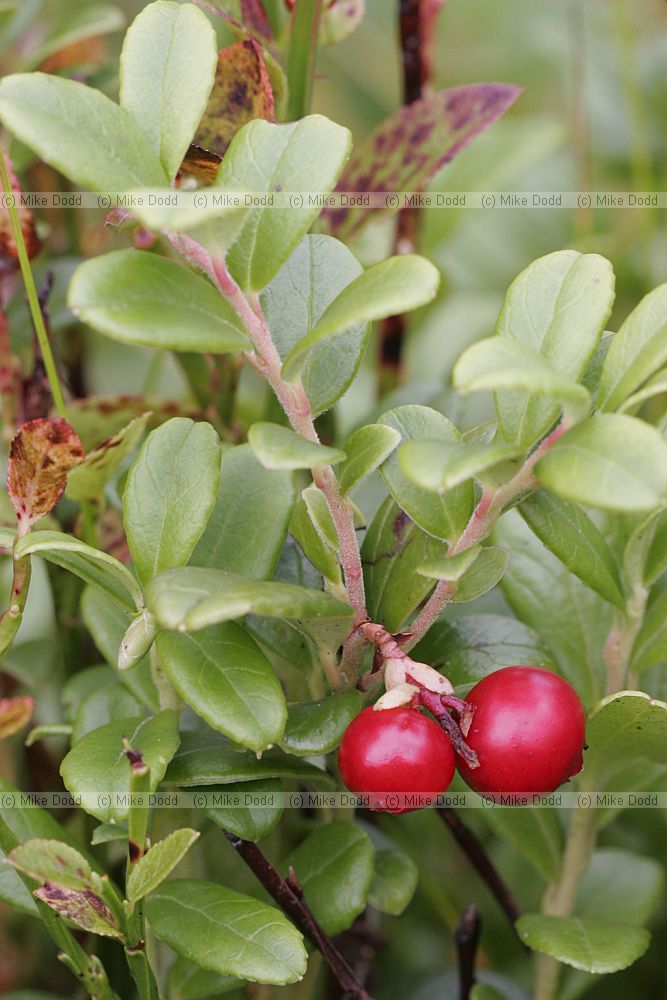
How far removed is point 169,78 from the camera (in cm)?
76

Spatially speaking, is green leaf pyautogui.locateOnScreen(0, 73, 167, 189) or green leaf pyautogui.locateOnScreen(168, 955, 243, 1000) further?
green leaf pyautogui.locateOnScreen(168, 955, 243, 1000)

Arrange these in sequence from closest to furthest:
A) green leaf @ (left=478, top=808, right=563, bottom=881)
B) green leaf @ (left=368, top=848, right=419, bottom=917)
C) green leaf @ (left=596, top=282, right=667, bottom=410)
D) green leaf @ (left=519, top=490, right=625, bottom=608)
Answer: green leaf @ (left=596, top=282, right=667, bottom=410), green leaf @ (left=519, top=490, right=625, bottom=608), green leaf @ (left=368, top=848, right=419, bottom=917), green leaf @ (left=478, top=808, right=563, bottom=881)

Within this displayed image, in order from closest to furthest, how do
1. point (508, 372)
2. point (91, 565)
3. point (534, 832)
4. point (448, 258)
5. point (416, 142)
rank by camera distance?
1. point (508, 372)
2. point (91, 565)
3. point (534, 832)
4. point (416, 142)
5. point (448, 258)

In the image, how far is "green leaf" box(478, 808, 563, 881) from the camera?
1.06 meters

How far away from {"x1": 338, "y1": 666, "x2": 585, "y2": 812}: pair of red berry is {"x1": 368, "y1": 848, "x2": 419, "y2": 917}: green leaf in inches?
7.3

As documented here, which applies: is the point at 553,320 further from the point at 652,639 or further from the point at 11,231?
the point at 11,231

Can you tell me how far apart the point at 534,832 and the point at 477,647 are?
26 centimetres

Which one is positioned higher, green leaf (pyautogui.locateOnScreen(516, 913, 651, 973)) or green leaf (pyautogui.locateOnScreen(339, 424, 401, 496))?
green leaf (pyautogui.locateOnScreen(339, 424, 401, 496))

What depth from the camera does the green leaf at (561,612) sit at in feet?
3.38

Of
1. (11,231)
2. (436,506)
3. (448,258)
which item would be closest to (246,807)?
(436,506)

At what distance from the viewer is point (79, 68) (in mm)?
1402

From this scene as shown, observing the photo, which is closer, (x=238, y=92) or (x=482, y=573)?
(x=482, y=573)

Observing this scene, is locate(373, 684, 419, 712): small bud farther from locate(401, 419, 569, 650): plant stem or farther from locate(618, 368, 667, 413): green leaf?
locate(618, 368, 667, 413): green leaf

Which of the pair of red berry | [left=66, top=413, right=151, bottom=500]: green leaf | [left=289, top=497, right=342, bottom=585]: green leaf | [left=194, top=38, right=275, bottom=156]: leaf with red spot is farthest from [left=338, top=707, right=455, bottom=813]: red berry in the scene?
[left=194, top=38, right=275, bottom=156]: leaf with red spot
